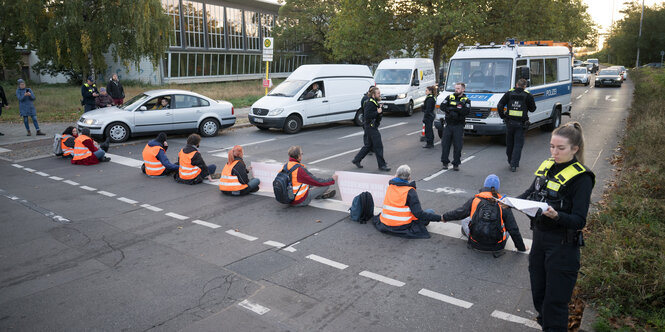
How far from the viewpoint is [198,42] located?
5112cm

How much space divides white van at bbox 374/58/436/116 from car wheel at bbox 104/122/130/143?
1072cm

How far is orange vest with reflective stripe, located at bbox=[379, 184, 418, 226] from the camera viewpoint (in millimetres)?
6316

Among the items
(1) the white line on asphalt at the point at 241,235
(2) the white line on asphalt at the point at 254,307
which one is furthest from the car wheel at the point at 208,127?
(2) the white line on asphalt at the point at 254,307

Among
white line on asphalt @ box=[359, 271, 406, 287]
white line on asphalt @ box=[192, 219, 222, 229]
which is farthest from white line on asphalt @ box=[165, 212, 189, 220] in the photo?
white line on asphalt @ box=[359, 271, 406, 287]

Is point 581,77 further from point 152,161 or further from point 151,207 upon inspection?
point 151,207

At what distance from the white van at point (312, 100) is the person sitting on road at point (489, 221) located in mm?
11055

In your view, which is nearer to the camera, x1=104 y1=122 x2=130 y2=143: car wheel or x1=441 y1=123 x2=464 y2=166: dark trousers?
x1=441 y1=123 x2=464 y2=166: dark trousers

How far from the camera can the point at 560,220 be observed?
330 cm

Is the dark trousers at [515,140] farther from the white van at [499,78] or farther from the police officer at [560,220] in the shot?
the police officer at [560,220]

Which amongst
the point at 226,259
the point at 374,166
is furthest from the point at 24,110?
the point at 226,259

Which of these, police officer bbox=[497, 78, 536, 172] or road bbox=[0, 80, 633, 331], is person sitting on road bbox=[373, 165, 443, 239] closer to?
road bbox=[0, 80, 633, 331]

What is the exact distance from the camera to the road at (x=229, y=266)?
4418 millimetres

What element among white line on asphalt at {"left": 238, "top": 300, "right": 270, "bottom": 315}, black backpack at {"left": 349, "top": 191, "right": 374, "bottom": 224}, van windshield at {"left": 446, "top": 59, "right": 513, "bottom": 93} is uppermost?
van windshield at {"left": 446, "top": 59, "right": 513, "bottom": 93}

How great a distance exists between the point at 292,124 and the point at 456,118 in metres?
7.61
